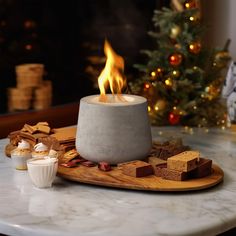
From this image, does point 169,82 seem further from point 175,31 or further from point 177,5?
point 177,5

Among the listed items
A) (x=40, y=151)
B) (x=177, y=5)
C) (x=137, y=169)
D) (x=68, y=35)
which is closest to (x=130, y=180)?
(x=137, y=169)

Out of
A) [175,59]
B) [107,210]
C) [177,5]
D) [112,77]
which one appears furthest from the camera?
[177,5]

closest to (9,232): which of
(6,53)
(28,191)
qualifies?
(28,191)

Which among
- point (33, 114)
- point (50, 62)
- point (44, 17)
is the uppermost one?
point (44, 17)

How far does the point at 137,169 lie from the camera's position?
4.94 ft

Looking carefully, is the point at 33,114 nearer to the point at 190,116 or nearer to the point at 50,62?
the point at 50,62

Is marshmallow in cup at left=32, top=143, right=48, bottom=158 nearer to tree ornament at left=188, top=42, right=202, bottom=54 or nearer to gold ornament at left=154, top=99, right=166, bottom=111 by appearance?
gold ornament at left=154, top=99, right=166, bottom=111

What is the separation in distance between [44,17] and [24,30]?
0.12 m

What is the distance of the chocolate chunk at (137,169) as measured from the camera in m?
1.51

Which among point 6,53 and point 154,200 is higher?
point 6,53

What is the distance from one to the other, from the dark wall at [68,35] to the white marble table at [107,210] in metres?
0.99

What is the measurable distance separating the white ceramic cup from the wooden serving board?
0.05 metres

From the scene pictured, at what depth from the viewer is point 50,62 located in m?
2.67

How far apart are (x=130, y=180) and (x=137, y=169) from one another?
1.3 inches
